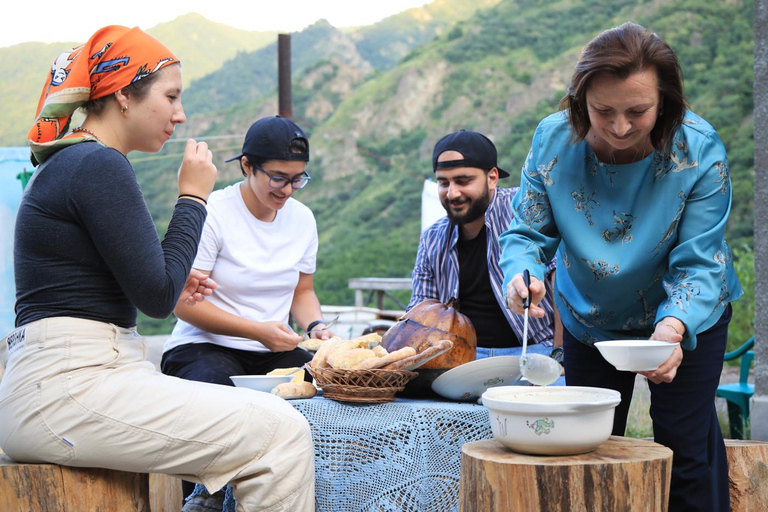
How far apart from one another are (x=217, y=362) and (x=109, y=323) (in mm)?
1181

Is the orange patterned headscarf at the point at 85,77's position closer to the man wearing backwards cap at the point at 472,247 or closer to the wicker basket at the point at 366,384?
the wicker basket at the point at 366,384

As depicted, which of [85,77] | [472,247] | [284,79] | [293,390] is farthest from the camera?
[284,79]

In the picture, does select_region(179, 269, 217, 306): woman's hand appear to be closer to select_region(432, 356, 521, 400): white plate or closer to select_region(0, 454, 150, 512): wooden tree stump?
select_region(0, 454, 150, 512): wooden tree stump

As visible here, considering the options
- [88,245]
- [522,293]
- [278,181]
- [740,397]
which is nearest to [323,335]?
[278,181]

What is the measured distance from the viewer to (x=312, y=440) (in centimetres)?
242

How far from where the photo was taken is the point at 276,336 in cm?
336

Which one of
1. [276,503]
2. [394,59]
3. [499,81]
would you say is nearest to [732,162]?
[499,81]

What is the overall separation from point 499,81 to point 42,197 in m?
32.8

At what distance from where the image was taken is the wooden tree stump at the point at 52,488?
216 cm

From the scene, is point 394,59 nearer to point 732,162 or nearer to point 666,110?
point 732,162

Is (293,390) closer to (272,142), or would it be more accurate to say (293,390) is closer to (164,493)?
(164,493)

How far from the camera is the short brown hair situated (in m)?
2.18

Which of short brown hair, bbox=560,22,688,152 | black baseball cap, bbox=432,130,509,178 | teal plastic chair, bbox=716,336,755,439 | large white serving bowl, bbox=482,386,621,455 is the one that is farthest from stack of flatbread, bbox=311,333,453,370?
teal plastic chair, bbox=716,336,755,439

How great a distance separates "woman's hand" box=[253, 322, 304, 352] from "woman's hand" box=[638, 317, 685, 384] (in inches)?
61.9
